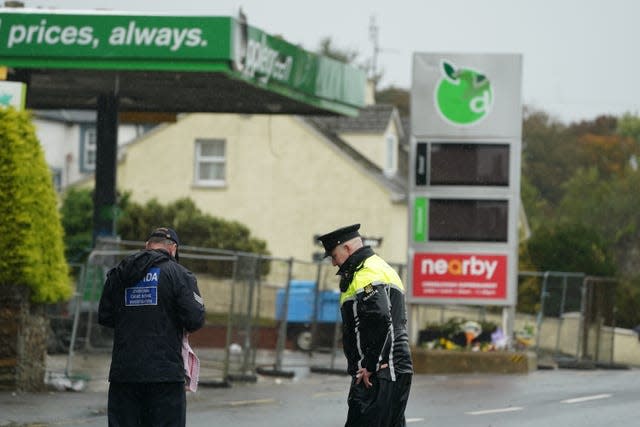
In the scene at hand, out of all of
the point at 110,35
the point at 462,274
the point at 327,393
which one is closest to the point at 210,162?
the point at 462,274

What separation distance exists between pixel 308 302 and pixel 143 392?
646 inches

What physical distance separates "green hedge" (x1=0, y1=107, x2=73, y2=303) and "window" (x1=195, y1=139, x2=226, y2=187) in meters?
34.8

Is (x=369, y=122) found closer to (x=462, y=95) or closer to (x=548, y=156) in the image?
(x=462, y=95)

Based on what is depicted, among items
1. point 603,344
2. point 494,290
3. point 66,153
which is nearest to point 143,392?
point 494,290

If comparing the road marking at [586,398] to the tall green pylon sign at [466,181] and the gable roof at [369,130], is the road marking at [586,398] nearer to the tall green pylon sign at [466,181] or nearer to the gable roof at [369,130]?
the tall green pylon sign at [466,181]

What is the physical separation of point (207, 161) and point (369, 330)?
42921 mm

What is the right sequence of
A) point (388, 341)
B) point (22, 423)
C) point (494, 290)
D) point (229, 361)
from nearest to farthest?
point (388, 341) < point (22, 423) < point (229, 361) < point (494, 290)

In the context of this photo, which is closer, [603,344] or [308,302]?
[308,302]

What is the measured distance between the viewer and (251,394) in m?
18.8

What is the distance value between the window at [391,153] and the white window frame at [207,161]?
18.4ft

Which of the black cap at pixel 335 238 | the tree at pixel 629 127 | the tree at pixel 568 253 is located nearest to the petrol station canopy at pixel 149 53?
the black cap at pixel 335 238

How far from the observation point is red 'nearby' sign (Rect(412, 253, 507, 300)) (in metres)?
24.6

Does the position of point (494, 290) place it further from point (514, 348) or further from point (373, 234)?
point (373, 234)

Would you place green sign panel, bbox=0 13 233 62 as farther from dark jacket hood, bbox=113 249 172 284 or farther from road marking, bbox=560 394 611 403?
dark jacket hood, bbox=113 249 172 284
